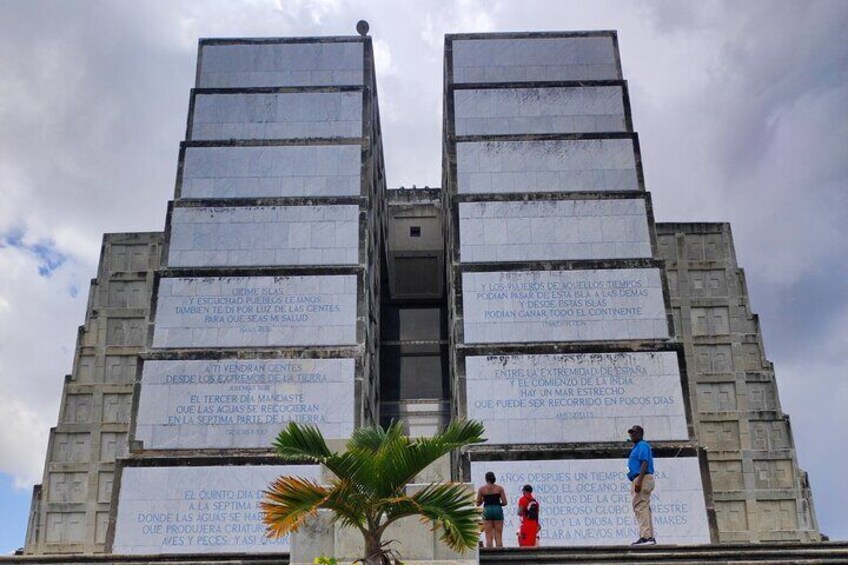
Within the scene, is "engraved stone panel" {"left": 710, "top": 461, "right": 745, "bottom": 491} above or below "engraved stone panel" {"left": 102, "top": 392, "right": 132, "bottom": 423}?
below

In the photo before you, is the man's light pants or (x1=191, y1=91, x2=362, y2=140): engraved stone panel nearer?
the man's light pants

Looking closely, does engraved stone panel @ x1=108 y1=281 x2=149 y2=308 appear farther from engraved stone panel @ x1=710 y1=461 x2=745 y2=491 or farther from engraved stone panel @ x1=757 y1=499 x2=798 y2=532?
engraved stone panel @ x1=757 y1=499 x2=798 y2=532

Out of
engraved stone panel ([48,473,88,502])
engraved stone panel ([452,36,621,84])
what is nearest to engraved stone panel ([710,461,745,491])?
engraved stone panel ([452,36,621,84])

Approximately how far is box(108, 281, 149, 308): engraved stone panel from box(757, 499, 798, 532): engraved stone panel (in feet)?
77.5

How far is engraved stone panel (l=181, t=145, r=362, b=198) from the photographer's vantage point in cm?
3212

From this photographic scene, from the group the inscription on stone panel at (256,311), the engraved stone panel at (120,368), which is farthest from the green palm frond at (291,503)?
the engraved stone panel at (120,368)

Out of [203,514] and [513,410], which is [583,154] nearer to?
[513,410]

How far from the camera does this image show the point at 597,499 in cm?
2681

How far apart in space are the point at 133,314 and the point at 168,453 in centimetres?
1023

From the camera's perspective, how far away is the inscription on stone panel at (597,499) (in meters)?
26.3

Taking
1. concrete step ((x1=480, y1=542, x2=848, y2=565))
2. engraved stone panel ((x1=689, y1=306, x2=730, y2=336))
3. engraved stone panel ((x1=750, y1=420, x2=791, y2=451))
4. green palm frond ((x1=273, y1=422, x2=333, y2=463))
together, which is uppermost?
engraved stone panel ((x1=689, y1=306, x2=730, y2=336))

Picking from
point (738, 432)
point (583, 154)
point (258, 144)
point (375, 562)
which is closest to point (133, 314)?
point (258, 144)

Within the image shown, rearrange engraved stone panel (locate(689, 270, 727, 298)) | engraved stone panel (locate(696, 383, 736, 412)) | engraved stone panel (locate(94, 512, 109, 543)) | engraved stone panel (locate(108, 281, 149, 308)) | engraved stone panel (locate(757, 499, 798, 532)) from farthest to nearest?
engraved stone panel (locate(108, 281, 149, 308)) → engraved stone panel (locate(689, 270, 727, 298)) → engraved stone panel (locate(696, 383, 736, 412)) → engraved stone panel (locate(94, 512, 109, 543)) → engraved stone panel (locate(757, 499, 798, 532))

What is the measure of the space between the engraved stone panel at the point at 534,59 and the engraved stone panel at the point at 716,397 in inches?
457
